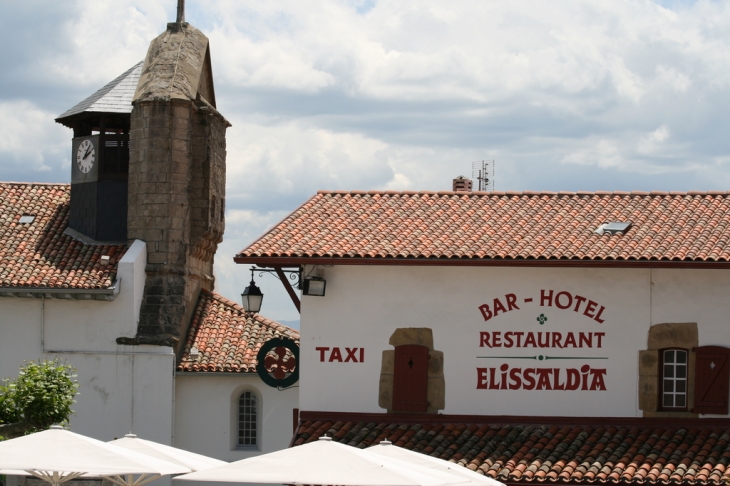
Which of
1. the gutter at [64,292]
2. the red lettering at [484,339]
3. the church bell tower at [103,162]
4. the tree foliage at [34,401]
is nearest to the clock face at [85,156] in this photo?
the church bell tower at [103,162]

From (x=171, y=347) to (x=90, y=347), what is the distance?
1.95 m

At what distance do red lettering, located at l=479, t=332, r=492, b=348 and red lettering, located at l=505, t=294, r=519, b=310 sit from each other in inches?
25.3

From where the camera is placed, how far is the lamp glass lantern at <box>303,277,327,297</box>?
74.3ft

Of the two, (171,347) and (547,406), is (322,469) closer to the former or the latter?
(547,406)

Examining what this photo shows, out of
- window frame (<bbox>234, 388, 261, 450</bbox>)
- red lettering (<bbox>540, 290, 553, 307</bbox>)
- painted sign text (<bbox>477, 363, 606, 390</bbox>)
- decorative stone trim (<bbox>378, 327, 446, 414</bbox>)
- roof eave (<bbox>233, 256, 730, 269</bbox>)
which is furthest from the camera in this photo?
window frame (<bbox>234, 388, 261, 450</bbox>)

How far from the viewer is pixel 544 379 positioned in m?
22.3

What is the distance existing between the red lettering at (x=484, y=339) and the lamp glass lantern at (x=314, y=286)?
3.00 m

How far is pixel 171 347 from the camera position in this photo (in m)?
30.5

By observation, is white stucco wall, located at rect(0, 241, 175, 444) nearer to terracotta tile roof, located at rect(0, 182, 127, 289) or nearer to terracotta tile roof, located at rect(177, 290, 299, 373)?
terracotta tile roof, located at rect(0, 182, 127, 289)

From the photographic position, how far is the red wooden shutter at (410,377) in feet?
73.9

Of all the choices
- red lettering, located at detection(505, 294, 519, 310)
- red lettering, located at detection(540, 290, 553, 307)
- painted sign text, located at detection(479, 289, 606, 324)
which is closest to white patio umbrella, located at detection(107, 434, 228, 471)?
painted sign text, located at detection(479, 289, 606, 324)

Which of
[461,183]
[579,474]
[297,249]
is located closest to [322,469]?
[579,474]

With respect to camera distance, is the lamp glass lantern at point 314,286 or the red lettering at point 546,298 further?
the lamp glass lantern at point 314,286

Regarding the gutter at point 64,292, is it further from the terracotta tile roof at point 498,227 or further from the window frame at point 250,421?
the terracotta tile roof at point 498,227
